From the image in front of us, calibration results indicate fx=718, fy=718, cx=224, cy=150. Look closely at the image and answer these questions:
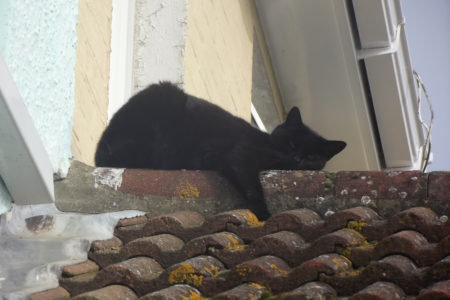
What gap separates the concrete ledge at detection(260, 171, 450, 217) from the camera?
2.30m

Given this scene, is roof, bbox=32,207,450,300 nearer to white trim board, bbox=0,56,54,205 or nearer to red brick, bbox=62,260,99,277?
red brick, bbox=62,260,99,277

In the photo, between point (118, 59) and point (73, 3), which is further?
point (118, 59)

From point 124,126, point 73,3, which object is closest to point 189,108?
point 124,126

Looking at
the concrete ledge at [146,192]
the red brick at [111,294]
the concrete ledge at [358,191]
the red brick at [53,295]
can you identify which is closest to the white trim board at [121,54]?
the concrete ledge at [146,192]

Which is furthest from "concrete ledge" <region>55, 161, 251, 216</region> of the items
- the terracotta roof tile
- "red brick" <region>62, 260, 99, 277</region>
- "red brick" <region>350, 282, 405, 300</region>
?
"red brick" <region>350, 282, 405, 300</region>

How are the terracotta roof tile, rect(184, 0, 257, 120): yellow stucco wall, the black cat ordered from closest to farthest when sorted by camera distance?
1. the terracotta roof tile
2. the black cat
3. rect(184, 0, 257, 120): yellow stucco wall

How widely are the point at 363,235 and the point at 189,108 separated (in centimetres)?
156

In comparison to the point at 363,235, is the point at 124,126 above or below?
above

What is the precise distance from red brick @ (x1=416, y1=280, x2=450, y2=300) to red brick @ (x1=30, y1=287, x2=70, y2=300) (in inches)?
41.2

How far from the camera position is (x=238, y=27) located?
5895mm

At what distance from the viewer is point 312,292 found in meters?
1.76

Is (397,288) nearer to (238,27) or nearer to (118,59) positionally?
(118,59)

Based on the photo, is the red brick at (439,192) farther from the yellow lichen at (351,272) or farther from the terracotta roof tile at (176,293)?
the terracotta roof tile at (176,293)

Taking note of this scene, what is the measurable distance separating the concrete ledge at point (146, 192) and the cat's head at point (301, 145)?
43.0 inches
